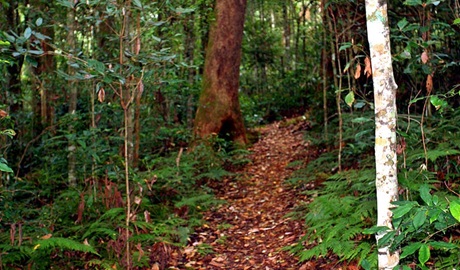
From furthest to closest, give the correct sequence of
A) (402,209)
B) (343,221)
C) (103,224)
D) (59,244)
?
(103,224)
(343,221)
(59,244)
(402,209)

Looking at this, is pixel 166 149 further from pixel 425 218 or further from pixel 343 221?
pixel 425 218

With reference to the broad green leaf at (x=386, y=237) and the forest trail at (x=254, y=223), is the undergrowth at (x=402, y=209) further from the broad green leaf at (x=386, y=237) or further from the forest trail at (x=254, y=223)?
the forest trail at (x=254, y=223)

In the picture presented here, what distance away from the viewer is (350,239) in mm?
4660

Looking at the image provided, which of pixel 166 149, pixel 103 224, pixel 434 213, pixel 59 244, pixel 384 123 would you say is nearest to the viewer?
pixel 434 213

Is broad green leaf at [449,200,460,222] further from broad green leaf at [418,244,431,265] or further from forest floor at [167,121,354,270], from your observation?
forest floor at [167,121,354,270]

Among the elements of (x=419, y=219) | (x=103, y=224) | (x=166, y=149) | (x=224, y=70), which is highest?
(x=224, y=70)

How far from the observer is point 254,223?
6.53 meters

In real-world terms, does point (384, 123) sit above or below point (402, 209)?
above

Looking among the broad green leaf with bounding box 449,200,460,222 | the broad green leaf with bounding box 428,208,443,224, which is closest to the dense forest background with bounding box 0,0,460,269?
the broad green leaf with bounding box 428,208,443,224

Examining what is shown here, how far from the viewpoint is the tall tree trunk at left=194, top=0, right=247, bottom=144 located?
32.4 ft

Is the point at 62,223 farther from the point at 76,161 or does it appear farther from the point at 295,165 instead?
the point at 295,165

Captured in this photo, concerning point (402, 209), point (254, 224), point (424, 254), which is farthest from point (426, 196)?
point (254, 224)

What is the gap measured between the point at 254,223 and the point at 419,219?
397 centimetres

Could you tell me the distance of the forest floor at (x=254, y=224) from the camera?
5348mm
